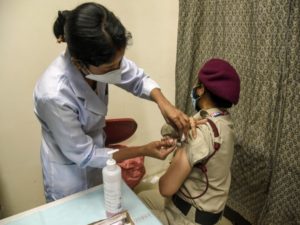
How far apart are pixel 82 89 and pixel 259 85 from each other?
3.20ft

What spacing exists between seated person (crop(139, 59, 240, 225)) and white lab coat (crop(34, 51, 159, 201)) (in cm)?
31

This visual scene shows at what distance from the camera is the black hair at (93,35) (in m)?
0.96

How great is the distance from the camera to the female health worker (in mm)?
984

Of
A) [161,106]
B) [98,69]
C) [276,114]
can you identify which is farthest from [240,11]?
[98,69]

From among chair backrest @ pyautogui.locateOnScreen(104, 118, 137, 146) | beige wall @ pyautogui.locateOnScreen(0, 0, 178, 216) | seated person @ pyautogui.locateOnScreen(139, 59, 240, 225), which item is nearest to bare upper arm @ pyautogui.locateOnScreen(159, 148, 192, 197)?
seated person @ pyautogui.locateOnScreen(139, 59, 240, 225)

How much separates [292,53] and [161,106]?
2.17 ft

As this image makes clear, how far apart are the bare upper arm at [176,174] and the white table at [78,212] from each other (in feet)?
0.52

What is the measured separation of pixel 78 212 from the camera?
1076 mm

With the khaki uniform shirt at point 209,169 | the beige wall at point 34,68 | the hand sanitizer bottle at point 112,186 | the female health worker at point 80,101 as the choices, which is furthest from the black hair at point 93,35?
the beige wall at point 34,68

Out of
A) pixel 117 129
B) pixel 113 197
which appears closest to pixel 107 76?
pixel 113 197

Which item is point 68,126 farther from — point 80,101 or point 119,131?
point 119,131

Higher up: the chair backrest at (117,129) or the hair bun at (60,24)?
the hair bun at (60,24)

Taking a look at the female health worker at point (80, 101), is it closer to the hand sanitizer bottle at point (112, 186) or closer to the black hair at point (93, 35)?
the black hair at point (93, 35)

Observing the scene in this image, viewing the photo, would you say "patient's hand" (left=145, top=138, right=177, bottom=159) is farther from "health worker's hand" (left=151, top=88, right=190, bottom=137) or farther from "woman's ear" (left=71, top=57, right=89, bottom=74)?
"woman's ear" (left=71, top=57, right=89, bottom=74)
